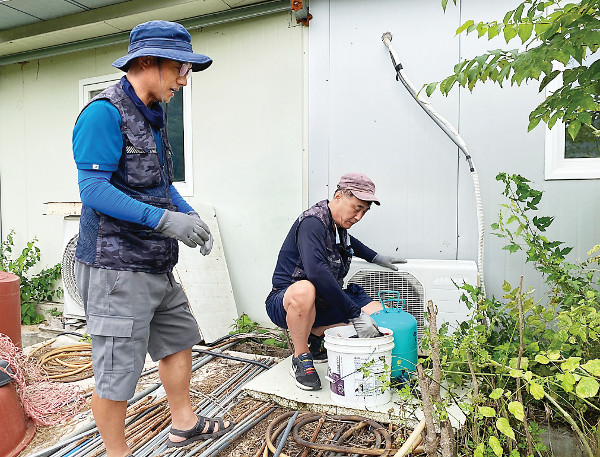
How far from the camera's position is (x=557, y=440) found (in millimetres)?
2727

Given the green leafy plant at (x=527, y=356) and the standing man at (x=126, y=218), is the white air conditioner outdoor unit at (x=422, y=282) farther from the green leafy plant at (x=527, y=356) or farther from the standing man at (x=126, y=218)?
the standing man at (x=126, y=218)

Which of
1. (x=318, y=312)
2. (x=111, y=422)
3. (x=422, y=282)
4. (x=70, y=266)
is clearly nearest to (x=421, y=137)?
(x=422, y=282)

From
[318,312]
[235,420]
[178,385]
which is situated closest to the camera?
[178,385]

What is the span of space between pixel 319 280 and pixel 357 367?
541 mm

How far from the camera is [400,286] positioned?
132 inches

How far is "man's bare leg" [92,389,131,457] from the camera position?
1.97 m

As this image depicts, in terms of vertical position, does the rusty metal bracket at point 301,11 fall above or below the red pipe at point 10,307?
above

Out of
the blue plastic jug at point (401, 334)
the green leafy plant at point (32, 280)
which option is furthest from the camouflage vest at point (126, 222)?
the green leafy plant at point (32, 280)

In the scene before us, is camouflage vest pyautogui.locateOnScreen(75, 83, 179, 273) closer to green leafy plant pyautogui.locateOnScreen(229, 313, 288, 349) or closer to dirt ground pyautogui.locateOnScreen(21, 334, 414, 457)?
dirt ground pyautogui.locateOnScreen(21, 334, 414, 457)

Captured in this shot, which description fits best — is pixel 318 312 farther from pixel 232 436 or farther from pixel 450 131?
pixel 450 131

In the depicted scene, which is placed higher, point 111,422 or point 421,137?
point 421,137

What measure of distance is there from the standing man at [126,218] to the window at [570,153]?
260cm

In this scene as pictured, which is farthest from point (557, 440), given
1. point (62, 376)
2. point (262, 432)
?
point (62, 376)

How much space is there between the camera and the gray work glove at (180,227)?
6.33 feet
